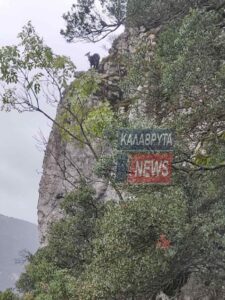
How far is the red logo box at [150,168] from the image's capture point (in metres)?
9.24

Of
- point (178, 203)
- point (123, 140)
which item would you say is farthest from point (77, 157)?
point (178, 203)

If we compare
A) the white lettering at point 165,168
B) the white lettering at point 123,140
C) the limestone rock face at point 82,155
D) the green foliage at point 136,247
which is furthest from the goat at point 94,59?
the green foliage at point 136,247

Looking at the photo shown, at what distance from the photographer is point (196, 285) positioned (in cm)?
1091

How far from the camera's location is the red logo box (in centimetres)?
924

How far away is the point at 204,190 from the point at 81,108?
9.33 m

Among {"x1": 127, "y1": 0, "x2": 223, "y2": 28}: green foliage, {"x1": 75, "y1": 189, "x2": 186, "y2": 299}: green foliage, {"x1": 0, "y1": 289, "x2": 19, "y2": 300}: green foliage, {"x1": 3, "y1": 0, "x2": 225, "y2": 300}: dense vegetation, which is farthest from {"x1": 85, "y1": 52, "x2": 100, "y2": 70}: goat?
{"x1": 75, "y1": 189, "x2": 186, "y2": 299}: green foliage

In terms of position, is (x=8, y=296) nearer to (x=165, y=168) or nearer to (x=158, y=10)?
(x=158, y=10)

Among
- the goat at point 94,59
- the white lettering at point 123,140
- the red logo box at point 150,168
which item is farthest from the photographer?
the goat at point 94,59

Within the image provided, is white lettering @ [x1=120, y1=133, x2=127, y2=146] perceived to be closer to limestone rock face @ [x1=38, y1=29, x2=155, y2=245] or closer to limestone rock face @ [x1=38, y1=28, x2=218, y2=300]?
limestone rock face @ [x1=38, y1=28, x2=218, y2=300]

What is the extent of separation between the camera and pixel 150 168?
9484mm

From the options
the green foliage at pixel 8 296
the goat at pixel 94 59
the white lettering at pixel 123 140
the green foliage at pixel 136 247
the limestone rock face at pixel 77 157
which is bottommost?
the green foliage at pixel 8 296

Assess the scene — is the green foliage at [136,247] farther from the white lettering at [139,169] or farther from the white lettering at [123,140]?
the white lettering at [123,140]
